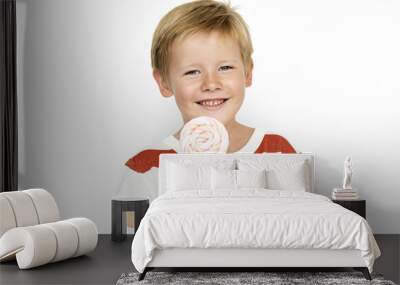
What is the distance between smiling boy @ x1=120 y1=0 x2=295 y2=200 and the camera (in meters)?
7.37

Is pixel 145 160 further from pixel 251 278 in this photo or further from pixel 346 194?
pixel 251 278

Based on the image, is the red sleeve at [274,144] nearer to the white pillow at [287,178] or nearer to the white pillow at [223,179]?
the white pillow at [287,178]

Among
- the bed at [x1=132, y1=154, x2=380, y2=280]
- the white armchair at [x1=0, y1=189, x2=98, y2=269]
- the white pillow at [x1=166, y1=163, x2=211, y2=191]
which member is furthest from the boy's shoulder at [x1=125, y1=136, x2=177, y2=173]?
the bed at [x1=132, y1=154, x2=380, y2=280]

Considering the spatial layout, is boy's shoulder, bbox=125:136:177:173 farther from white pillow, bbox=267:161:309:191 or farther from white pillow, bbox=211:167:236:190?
white pillow, bbox=267:161:309:191

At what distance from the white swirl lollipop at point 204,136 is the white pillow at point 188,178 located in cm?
58

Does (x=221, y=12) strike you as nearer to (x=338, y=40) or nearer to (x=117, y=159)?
Answer: (x=338, y=40)

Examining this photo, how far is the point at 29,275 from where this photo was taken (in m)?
5.24

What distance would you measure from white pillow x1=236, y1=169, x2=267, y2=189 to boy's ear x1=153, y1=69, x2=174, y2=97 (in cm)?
135

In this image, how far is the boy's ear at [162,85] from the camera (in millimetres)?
7488

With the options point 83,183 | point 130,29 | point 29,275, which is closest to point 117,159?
point 83,183

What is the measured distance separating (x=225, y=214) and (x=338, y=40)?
10.6 feet

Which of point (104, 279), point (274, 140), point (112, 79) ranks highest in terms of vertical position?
point (112, 79)

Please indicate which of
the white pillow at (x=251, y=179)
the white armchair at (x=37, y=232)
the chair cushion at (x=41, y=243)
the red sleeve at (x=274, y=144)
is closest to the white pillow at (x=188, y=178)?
the white pillow at (x=251, y=179)

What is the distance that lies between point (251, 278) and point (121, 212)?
2.28m
